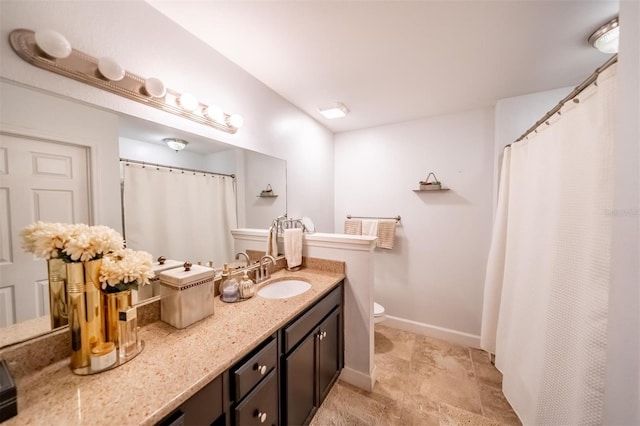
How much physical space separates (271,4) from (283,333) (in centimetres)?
157

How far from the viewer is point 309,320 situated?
4.01 ft

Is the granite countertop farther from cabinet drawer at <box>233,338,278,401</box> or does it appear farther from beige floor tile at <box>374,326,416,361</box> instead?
beige floor tile at <box>374,326,416,361</box>

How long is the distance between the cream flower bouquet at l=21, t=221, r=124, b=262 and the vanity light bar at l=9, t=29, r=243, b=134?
57 cm

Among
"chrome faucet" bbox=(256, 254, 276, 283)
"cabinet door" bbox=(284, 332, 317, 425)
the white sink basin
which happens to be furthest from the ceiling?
"cabinet door" bbox=(284, 332, 317, 425)

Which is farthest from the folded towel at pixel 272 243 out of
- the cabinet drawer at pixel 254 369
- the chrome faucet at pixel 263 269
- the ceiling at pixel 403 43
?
the ceiling at pixel 403 43

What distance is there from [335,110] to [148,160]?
159 cm

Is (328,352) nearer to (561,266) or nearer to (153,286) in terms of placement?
(153,286)

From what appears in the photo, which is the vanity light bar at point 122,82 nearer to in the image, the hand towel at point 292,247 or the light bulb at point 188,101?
the light bulb at point 188,101

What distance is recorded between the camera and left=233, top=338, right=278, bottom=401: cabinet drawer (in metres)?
0.80

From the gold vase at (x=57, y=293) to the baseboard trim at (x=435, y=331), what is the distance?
2.60 meters

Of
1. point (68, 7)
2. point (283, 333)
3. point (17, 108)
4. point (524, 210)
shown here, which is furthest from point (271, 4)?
point (524, 210)

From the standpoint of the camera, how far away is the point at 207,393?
70 cm

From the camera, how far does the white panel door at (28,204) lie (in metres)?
0.70

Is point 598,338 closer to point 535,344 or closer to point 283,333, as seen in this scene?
point 535,344
